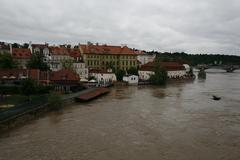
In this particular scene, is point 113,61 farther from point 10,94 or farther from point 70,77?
point 10,94

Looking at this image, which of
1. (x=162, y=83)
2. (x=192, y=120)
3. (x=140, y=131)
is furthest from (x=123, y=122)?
(x=162, y=83)

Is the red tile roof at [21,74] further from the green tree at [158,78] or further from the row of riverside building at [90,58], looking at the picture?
the green tree at [158,78]

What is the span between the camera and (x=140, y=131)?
21016 mm

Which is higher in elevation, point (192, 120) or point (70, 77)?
point (70, 77)

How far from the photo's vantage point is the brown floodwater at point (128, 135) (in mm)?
16531

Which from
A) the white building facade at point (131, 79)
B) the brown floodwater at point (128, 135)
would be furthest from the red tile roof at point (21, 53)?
the brown floodwater at point (128, 135)

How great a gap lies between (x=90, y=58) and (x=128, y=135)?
45096 mm

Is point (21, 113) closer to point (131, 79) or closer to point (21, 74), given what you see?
point (21, 74)

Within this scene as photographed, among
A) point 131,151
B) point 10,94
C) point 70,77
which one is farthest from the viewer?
point 70,77

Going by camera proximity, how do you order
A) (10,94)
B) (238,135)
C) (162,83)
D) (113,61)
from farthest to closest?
(113,61)
(162,83)
(10,94)
(238,135)

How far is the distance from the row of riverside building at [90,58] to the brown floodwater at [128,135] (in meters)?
22.9

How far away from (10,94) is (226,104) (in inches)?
931

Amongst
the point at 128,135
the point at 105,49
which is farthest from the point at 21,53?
the point at 128,135

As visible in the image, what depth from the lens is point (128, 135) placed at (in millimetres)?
20062
